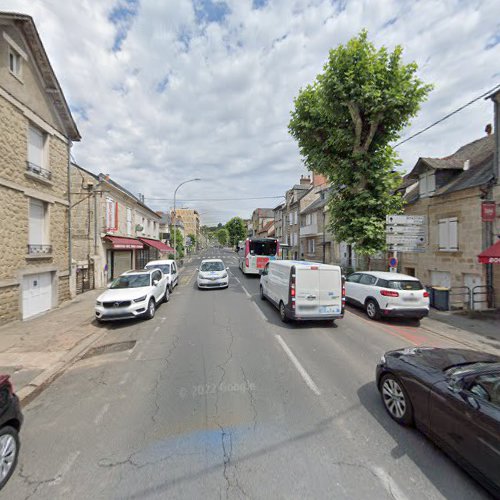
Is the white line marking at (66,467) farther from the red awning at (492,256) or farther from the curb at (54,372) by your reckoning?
the red awning at (492,256)

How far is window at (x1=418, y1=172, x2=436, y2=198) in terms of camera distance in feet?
42.3

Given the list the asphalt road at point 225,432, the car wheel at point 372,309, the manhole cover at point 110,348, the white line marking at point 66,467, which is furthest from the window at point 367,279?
the white line marking at point 66,467

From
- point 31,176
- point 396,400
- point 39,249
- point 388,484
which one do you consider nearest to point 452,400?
point 396,400

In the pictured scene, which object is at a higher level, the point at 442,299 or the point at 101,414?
the point at 442,299

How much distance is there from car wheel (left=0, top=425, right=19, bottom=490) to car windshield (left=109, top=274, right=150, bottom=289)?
6897 mm

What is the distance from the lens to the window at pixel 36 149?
978cm

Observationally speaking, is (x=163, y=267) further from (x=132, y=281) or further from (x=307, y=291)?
(x=307, y=291)

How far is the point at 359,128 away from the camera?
1154cm

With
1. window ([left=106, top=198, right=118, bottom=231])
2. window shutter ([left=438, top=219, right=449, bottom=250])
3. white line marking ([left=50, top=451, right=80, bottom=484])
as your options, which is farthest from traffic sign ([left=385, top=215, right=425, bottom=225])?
window ([left=106, top=198, right=118, bottom=231])

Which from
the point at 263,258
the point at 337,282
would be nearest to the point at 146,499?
the point at 337,282

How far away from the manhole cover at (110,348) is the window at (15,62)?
9.66 metres

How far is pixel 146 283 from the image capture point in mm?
9820

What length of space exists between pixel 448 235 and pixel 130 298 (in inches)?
541

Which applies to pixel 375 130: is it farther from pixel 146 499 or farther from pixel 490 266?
pixel 146 499
